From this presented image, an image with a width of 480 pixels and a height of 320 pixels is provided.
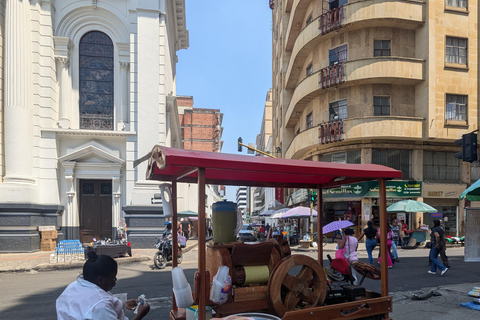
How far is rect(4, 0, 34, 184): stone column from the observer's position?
1773 cm

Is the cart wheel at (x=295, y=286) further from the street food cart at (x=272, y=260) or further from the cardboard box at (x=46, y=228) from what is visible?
the cardboard box at (x=46, y=228)

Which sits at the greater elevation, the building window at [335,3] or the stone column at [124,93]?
the building window at [335,3]

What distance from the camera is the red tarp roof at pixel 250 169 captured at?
12.8ft

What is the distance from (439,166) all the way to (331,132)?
25.1 feet

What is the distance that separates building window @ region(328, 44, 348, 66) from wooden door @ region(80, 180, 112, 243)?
654 inches

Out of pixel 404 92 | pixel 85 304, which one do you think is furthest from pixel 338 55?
pixel 85 304

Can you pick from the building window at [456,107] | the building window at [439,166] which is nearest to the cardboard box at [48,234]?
the building window at [439,166]

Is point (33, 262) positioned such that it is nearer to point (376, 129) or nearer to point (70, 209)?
point (70, 209)

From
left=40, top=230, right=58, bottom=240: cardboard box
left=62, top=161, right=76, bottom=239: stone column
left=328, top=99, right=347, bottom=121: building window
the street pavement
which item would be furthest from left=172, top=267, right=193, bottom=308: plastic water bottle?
left=328, top=99, right=347, bottom=121: building window

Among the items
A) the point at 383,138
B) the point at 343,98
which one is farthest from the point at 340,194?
the point at 343,98

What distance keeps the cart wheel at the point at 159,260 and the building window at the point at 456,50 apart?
72.2ft

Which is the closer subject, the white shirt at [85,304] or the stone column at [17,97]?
the white shirt at [85,304]

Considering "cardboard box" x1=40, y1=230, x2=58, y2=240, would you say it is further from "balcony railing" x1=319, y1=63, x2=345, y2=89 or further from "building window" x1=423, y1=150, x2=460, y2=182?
"building window" x1=423, y1=150, x2=460, y2=182

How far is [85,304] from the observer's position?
8.39ft
